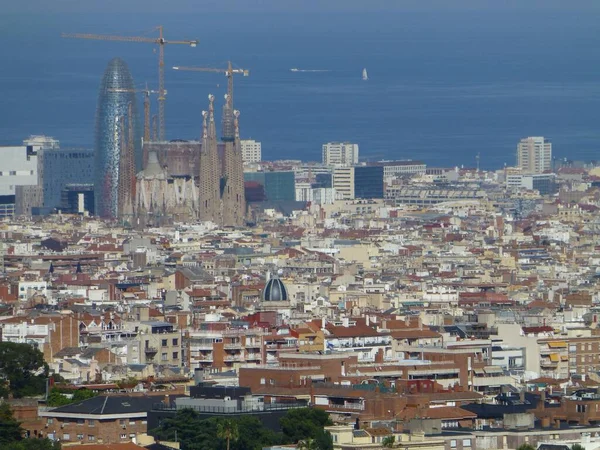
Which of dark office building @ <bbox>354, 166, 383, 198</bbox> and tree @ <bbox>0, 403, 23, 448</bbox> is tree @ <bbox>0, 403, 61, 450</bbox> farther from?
dark office building @ <bbox>354, 166, 383, 198</bbox>

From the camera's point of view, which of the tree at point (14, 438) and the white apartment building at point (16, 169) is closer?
the tree at point (14, 438)

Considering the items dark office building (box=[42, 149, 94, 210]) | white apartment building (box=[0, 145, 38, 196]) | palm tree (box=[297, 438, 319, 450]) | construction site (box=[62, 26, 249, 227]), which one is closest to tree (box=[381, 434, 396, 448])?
palm tree (box=[297, 438, 319, 450])

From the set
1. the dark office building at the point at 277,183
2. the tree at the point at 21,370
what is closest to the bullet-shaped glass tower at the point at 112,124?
the dark office building at the point at 277,183

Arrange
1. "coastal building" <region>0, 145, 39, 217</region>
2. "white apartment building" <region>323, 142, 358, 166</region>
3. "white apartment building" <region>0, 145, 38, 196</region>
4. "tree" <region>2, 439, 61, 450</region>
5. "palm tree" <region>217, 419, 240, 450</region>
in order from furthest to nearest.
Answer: "white apartment building" <region>323, 142, 358, 166</region>
"white apartment building" <region>0, 145, 38, 196</region>
"coastal building" <region>0, 145, 39, 217</region>
"palm tree" <region>217, 419, 240, 450</region>
"tree" <region>2, 439, 61, 450</region>

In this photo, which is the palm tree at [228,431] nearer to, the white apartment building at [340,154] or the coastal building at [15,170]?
the coastal building at [15,170]

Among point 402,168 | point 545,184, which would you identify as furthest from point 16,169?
point 402,168

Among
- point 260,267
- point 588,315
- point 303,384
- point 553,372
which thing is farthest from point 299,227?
point 303,384
